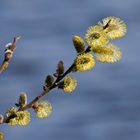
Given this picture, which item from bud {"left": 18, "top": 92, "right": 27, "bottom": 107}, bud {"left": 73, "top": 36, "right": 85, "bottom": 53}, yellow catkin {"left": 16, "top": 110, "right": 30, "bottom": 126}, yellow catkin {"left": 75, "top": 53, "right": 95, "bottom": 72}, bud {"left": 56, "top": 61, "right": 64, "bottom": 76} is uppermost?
bud {"left": 73, "top": 36, "right": 85, "bottom": 53}

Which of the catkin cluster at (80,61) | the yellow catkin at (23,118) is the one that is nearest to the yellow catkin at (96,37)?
the catkin cluster at (80,61)

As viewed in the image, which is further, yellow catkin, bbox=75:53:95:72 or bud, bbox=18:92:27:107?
bud, bbox=18:92:27:107

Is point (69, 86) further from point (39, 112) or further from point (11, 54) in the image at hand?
point (11, 54)

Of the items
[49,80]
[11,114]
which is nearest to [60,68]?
[49,80]

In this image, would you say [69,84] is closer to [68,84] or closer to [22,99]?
[68,84]

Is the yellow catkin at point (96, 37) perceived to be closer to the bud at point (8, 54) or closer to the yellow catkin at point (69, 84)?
the yellow catkin at point (69, 84)

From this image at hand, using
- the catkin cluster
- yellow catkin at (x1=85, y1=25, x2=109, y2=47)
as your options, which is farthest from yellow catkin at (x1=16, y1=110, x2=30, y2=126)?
yellow catkin at (x1=85, y1=25, x2=109, y2=47)

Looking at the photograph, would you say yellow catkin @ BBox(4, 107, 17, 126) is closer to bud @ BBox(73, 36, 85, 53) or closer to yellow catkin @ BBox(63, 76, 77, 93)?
yellow catkin @ BBox(63, 76, 77, 93)

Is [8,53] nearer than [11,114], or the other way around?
[8,53]
